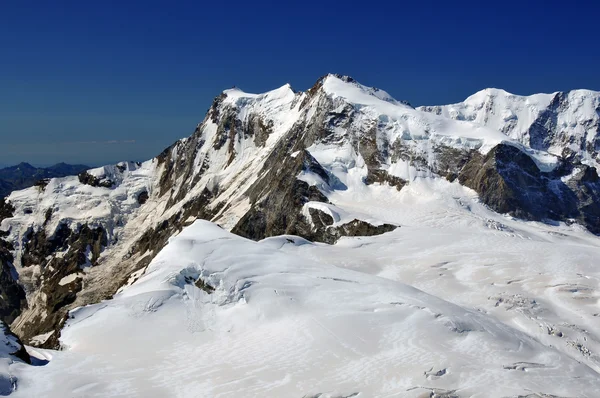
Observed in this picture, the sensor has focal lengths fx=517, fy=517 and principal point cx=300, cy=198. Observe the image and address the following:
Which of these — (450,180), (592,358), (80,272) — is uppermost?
(450,180)

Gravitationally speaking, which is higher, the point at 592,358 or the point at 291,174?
the point at 291,174

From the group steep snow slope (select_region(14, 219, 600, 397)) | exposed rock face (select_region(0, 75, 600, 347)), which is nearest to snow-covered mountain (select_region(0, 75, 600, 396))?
steep snow slope (select_region(14, 219, 600, 397))

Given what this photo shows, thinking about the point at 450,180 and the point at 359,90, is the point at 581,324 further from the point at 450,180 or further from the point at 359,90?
the point at 359,90

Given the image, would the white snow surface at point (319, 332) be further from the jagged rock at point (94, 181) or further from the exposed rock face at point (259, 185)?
the jagged rock at point (94, 181)

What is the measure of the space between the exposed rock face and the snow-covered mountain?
1.49ft

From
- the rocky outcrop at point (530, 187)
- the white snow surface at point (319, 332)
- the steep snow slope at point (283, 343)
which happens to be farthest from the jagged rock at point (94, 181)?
the steep snow slope at point (283, 343)

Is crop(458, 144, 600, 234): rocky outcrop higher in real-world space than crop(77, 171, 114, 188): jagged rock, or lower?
higher

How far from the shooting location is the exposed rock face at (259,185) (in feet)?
278

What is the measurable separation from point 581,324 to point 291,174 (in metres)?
56.8

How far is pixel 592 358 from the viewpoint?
35531 millimetres

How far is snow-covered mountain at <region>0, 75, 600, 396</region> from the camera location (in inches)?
1198

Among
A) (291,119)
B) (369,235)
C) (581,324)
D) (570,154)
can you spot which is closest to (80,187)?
(291,119)

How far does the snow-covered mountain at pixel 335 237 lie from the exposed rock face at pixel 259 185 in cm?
45

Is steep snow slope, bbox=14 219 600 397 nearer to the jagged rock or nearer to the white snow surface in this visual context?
the white snow surface
